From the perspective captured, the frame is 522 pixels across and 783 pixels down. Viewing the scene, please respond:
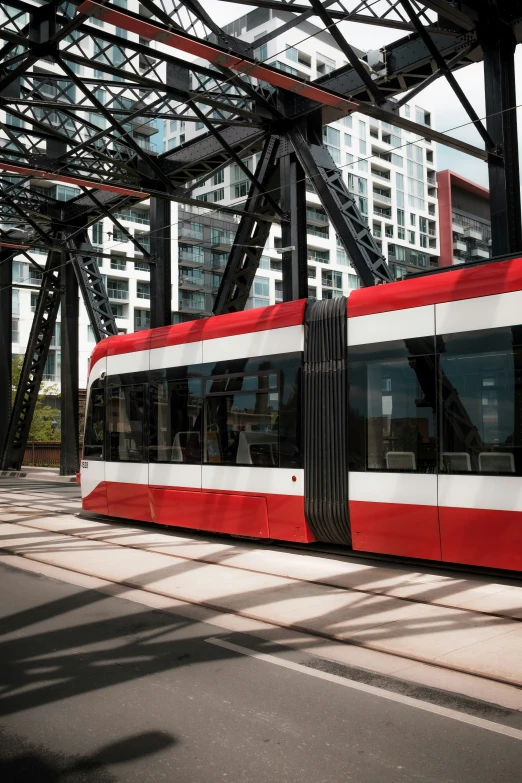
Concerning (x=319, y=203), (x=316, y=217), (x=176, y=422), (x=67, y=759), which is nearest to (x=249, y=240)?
(x=176, y=422)

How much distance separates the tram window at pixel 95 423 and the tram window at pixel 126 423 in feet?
1.09

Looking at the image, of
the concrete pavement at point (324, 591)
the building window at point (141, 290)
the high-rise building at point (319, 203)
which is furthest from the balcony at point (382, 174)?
the concrete pavement at point (324, 591)

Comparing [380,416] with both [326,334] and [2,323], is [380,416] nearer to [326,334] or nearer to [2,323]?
[326,334]

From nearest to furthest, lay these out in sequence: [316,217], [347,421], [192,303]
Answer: [347,421] < [192,303] < [316,217]

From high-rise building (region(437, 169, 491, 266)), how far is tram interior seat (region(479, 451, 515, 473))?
82.8 meters

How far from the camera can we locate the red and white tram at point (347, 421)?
8.55 metres

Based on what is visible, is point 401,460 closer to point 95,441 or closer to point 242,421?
point 242,421

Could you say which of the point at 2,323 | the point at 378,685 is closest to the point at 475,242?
the point at 2,323

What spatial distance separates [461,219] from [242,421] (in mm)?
88083

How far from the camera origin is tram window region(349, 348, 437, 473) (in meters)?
9.20

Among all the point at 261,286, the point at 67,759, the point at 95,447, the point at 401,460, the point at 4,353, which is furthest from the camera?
the point at 261,286

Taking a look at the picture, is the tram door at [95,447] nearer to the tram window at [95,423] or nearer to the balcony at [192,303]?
the tram window at [95,423]

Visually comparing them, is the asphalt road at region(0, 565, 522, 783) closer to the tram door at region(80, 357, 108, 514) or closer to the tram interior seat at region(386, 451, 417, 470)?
the tram interior seat at region(386, 451, 417, 470)

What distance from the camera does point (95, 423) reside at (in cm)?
1515
